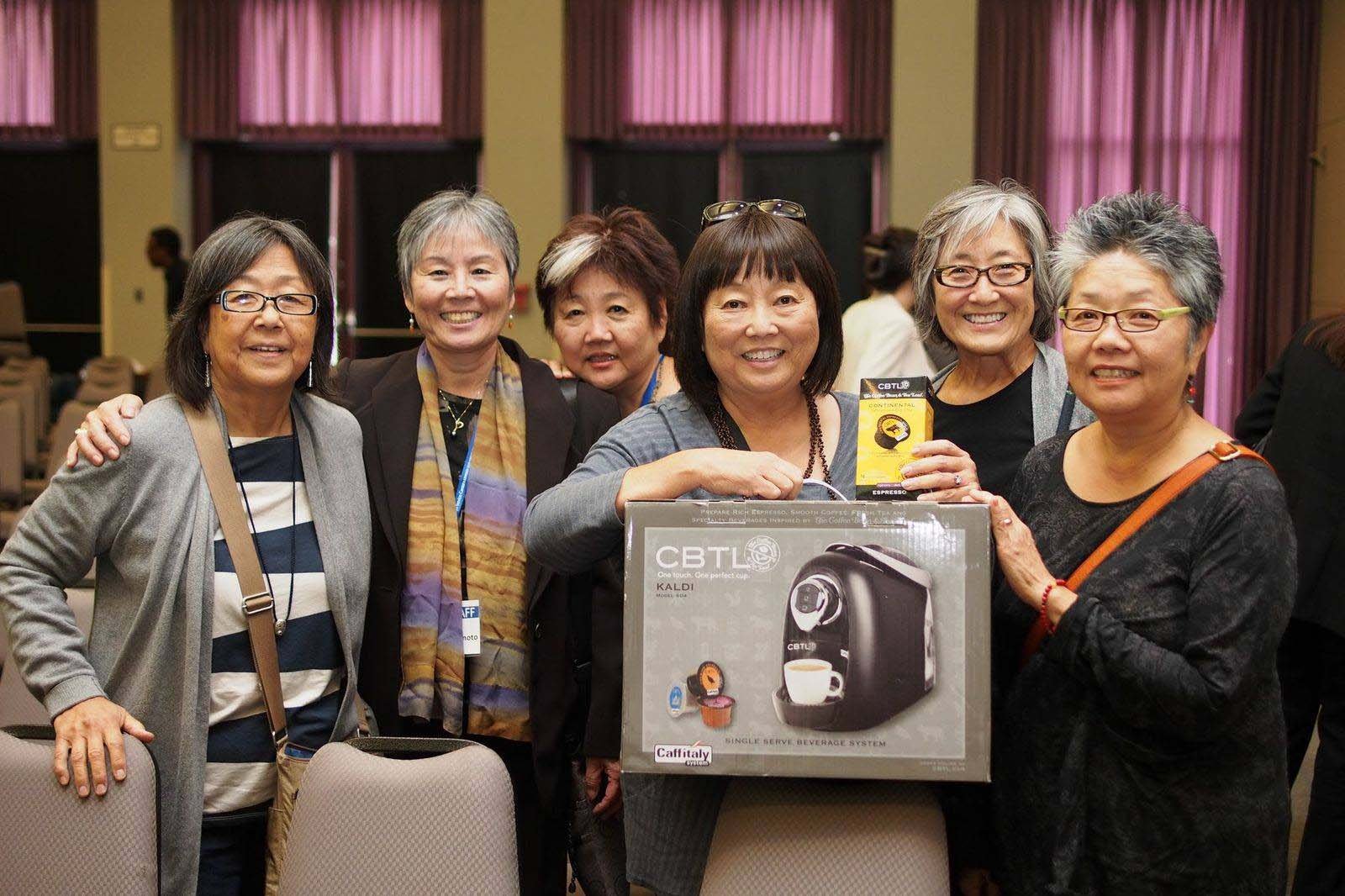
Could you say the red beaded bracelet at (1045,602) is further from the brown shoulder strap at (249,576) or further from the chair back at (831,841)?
the brown shoulder strap at (249,576)

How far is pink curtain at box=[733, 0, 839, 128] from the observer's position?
29.3 ft

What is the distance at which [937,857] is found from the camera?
1.58m

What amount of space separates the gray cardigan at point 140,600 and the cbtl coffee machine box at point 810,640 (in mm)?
770

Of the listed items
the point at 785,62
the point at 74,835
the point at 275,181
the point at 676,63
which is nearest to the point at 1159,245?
the point at 74,835

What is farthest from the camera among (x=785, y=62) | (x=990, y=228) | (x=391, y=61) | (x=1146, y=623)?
(x=391, y=61)

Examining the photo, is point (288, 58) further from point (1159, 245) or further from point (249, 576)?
point (1159, 245)

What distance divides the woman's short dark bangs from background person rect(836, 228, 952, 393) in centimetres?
247

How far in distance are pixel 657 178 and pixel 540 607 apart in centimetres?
754

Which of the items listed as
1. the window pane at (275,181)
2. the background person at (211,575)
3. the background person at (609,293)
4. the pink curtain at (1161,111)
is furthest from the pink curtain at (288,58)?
the background person at (211,575)

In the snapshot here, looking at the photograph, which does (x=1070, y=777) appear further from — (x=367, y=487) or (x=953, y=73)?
(x=953, y=73)

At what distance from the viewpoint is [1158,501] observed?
1580mm

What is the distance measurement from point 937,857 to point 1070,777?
0.20 metres

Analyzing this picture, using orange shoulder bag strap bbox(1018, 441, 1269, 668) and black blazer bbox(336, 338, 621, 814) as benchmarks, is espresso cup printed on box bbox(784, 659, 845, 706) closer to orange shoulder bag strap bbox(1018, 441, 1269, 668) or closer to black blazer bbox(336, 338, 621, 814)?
orange shoulder bag strap bbox(1018, 441, 1269, 668)

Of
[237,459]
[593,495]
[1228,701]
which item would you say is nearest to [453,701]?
[237,459]
